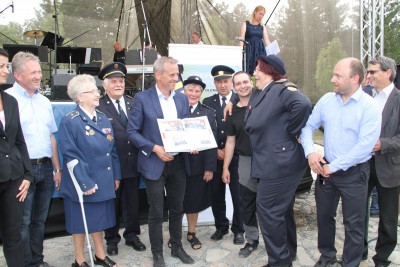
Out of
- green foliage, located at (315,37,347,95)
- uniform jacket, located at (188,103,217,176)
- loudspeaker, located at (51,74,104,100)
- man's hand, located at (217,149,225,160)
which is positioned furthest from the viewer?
green foliage, located at (315,37,347,95)

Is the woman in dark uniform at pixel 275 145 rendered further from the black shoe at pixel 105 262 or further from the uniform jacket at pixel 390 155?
the black shoe at pixel 105 262

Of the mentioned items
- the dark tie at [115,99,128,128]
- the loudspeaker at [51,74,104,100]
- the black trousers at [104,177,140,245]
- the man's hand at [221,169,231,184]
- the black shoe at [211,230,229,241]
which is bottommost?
the black shoe at [211,230,229,241]

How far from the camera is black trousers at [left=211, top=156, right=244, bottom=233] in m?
3.94

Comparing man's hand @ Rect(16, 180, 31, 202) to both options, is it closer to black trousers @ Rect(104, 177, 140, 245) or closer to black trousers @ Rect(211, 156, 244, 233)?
black trousers @ Rect(104, 177, 140, 245)

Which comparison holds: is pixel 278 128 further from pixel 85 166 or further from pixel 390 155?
pixel 85 166

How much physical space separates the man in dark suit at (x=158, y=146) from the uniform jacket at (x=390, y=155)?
67.6 inches

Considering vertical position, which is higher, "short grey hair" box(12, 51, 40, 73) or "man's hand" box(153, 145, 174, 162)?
"short grey hair" box(12, 51, 40, 73)

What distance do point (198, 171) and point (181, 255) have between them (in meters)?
0.82

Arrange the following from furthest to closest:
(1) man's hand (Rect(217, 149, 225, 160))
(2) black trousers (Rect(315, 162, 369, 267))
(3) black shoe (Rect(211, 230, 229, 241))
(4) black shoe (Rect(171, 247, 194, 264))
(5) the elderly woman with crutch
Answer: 1. (3) black shoe (Rect(211, 230, 229, 241))
2. (1) man's hand (Rect(217, 149, 225, 160))
3. (4) black shoe (Rect(171, 247, 194, 264))
4. (5) the elderly woman with crutch
5. (2) black trousers (Rect(315, 162, 369, 267))

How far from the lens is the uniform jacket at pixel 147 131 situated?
3155 mm

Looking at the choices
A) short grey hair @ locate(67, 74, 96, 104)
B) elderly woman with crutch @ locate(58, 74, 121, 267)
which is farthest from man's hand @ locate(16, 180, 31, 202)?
short grey hair @ locate(67, 74, 96, 104)

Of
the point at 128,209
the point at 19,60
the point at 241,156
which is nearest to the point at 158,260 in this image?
the point at 128,209

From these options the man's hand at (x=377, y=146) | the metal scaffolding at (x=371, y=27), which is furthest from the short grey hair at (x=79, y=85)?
the metal scaffolding at (x=371, y=27)

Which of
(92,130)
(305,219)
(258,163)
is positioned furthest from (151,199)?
(305,219)
